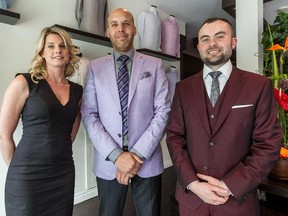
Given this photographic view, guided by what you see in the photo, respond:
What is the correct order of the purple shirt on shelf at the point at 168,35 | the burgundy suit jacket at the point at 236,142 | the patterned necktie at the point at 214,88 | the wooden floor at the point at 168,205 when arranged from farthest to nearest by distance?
the purple shirt on shelf at the point at 168,35, the wooden floor at the point at 168,205, the patterned necktie at the point at 214,88, the burgundy suit jacket at the point at 236,142

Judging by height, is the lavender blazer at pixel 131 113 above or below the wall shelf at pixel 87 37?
below

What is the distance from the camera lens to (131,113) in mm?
1482

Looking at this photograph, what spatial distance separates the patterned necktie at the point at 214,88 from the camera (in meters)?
1.25

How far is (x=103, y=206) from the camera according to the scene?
149 cm

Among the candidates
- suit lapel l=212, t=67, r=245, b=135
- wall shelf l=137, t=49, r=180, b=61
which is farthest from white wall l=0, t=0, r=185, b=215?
suit lapel l=212, t=67, r=245, b=135

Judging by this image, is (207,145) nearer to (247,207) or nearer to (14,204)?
(247,207)

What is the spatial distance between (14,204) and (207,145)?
3.56 feet

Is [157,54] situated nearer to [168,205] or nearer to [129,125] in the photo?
[168,205]

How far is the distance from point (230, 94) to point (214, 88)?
0.10 m

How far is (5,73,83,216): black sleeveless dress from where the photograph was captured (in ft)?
4.33

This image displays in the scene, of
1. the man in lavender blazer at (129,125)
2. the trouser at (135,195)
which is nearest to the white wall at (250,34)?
the man in lavender blazer at (129,125)

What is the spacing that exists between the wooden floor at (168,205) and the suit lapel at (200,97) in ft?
3.10

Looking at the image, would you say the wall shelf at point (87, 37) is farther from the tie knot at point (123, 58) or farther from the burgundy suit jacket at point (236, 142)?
the burgundy suit jacket at point (236, 142)

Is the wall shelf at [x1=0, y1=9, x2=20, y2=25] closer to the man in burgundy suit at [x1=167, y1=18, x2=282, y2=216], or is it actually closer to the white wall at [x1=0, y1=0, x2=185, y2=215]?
the white wall at [x1=0, y1=0, x2=185, y2=215]
